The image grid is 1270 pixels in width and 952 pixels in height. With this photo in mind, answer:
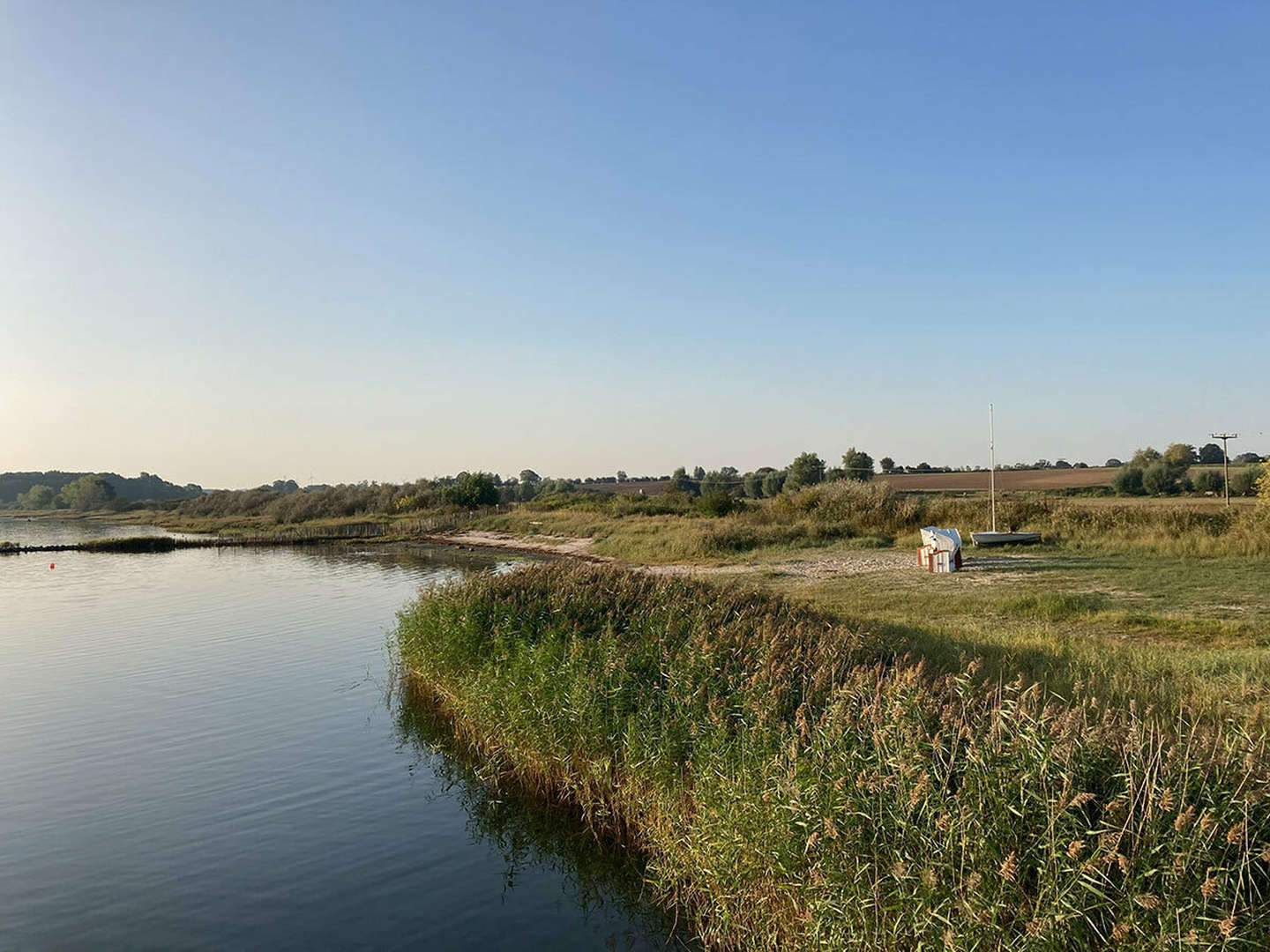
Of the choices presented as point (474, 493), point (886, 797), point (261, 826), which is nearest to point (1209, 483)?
point (474, 493)

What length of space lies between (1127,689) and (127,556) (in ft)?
205

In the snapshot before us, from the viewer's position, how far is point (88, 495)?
133250mm

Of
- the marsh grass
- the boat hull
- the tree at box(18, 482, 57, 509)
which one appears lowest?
the marsh grass

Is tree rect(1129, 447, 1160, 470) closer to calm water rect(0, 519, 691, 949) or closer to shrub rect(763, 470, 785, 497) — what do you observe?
shrub rect(763, 470, 785, 497)

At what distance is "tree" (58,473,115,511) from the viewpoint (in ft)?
436

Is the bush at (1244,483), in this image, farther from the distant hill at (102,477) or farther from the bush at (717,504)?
the distant hill at (102,477)

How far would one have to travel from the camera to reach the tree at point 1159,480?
66062 millimetres

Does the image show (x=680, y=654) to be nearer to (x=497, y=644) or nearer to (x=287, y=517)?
(x=497, y=644)

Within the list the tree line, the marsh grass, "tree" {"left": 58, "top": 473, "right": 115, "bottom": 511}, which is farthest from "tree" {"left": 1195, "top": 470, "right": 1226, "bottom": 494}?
"tree" {"left": 58, "top": 473, "right": 115, "bottom": 511}

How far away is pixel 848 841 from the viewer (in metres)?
5.38

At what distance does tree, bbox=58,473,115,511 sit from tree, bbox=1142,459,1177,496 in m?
143

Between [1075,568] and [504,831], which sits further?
[1075,568]

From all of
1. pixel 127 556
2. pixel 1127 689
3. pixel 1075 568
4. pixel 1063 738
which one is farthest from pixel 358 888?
pixel 127 556

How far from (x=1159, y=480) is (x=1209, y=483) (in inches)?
132
